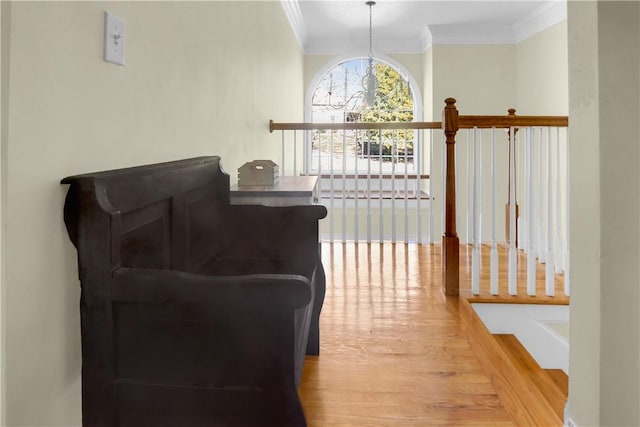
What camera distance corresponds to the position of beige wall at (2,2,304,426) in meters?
0.78

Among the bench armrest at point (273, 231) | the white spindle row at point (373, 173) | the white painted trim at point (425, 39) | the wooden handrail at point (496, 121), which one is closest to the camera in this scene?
the bench armrest at point (273, 231)

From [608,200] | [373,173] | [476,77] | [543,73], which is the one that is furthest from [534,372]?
[476,77]

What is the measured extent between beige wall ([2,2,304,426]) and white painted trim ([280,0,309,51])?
2.80m

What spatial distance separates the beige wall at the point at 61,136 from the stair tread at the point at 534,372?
6.81 ft

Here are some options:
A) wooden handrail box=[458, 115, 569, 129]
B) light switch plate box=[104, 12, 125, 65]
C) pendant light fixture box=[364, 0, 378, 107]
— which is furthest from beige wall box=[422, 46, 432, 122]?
light switch plate box=[104, 12, 125, 65]

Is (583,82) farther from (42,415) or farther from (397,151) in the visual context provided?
(397,151)

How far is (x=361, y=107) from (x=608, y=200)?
17.1 feet

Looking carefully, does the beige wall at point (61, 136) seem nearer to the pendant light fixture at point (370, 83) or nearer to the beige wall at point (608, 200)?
the beige wall at point (608, 200)

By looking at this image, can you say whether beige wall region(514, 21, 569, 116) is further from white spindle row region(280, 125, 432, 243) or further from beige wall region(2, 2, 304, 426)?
beige wall region(2, 2, 304, 426)

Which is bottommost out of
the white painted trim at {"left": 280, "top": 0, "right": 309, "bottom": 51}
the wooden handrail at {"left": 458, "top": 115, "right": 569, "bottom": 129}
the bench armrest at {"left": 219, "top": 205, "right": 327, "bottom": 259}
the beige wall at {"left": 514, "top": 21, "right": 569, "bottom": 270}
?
the bench armrest at {"left": 219, "top": 205, "right": 327, "bottom": 259}

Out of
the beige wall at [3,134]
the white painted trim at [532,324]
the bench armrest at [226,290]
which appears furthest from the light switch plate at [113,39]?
the white painted trim at [532,324]

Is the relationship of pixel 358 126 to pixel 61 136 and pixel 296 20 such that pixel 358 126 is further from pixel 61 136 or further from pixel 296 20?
pixel 61 136

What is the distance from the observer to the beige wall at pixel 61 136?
0.78 m

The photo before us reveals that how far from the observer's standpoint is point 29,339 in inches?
31.9
